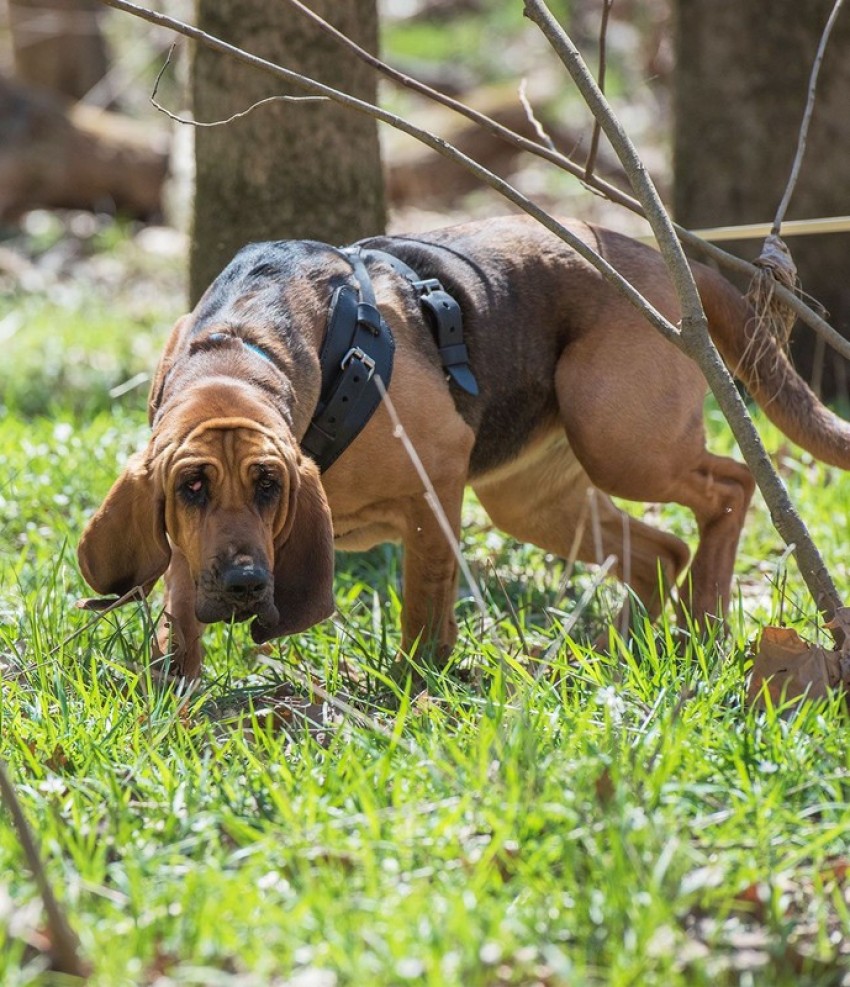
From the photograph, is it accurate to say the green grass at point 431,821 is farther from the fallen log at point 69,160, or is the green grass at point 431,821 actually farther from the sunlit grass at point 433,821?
the fallen log at point 69,160

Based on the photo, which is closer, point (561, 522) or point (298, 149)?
point (561, 522)

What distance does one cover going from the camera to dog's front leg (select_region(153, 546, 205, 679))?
3984 mm

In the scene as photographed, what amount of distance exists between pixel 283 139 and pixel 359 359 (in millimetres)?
1804

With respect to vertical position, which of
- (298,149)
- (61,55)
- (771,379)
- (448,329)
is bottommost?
(771,379)

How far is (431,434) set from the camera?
167 inches

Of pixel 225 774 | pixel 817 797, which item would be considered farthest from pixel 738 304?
pixel 225 774

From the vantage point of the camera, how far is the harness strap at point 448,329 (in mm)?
4324

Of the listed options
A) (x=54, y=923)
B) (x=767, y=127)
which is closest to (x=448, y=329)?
(x=54, y=923)

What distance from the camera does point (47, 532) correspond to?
16.9 feet

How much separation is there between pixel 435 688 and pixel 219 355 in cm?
111

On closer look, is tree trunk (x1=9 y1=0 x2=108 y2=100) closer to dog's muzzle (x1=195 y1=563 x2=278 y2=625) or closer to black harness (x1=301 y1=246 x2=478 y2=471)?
black harness (x1=301 y1=246 x2=478 y2=471)

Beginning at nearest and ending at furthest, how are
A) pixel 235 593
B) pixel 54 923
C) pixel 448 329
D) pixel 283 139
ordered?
pixel 54 923, pixel 235 593, pixel 448 329, pixel 283 139

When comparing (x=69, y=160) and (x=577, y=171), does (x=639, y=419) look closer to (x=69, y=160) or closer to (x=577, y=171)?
(x=577, y=171)

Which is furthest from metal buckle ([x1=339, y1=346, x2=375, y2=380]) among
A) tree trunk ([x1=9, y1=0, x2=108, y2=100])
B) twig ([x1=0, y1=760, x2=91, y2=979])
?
tree trunk ([x1=9, y1=0, x2=108, y2=100])
